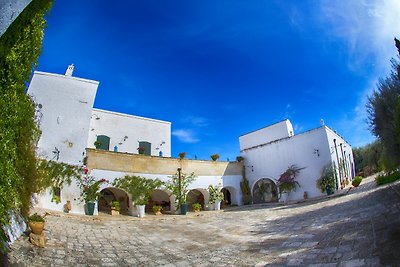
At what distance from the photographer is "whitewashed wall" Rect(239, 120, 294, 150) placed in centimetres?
2271

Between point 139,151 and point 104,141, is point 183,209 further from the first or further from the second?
point 104,141

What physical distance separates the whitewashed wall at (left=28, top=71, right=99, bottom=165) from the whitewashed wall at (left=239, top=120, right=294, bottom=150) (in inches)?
618

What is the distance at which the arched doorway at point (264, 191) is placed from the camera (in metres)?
21.4

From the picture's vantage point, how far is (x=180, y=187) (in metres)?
16.8

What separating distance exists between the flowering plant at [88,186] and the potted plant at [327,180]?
14373 millimetres

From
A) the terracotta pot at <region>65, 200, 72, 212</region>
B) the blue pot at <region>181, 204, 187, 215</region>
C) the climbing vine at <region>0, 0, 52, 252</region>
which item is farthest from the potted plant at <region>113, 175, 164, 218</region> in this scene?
the climbing vine at <region>0, 0, 52, 252</region>

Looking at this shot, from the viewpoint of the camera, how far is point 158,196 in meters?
19.3

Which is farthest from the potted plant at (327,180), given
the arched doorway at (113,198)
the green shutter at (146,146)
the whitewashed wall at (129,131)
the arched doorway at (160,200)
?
the arched doorway at (113,198)

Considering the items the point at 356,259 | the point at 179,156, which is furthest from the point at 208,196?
the point at 356,259

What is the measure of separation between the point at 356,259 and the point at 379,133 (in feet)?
27.3

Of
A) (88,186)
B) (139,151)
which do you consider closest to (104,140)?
(139,151)

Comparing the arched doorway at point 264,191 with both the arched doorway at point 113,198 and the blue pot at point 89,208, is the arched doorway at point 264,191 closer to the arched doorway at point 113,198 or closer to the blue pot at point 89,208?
the arched doorway at point 113,198

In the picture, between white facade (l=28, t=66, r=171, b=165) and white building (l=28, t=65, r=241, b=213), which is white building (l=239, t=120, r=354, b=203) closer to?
white building (l=28, t=65, r=241, b=213)

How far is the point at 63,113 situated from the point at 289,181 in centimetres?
1603
